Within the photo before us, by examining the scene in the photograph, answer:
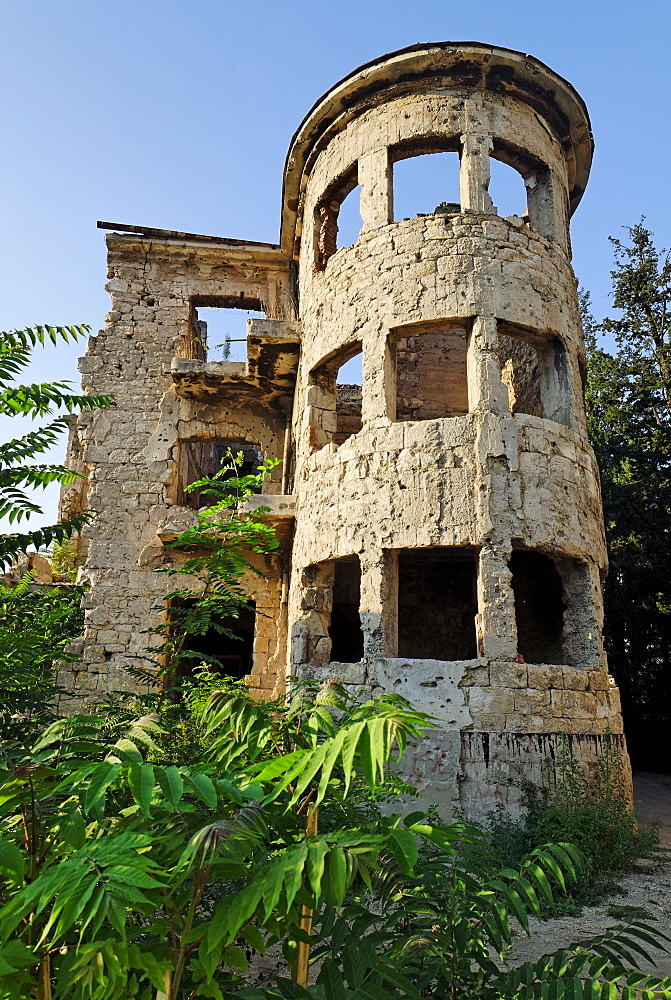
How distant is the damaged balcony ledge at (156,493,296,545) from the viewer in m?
9.90

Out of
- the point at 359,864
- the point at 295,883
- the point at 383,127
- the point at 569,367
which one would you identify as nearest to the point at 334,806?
the point at 359,864

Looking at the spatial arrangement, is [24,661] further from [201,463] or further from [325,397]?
[201,463]

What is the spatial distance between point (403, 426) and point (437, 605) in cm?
473

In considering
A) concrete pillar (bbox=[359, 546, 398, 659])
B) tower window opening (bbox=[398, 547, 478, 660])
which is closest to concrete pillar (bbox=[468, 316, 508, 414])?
concrete pillar (bbox=[359, 546, 398, 659])

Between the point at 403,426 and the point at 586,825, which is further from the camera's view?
the point at 403,426

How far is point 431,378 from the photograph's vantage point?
13125mm

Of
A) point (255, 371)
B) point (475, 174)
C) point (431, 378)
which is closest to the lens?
point (475, 174)

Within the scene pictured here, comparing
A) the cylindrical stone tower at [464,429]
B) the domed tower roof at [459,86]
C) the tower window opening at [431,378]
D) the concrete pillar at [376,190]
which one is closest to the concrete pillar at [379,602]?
the cylindrical stone tower at [464,429]

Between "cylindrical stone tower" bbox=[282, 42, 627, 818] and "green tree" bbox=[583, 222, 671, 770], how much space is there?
20.1 ft

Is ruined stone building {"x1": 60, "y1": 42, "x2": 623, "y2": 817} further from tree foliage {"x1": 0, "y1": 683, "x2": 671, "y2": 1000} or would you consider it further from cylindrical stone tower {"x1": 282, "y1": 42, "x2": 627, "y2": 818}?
tree foliage {"x1": 0, "y1": 683, "x2": 671, "y2": 1000}

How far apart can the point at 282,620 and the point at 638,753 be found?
993cm

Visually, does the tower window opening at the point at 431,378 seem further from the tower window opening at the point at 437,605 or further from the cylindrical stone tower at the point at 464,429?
the tower window opening at the point at 437,605

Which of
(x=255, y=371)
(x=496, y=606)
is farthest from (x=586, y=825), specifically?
(x=255, y=371)

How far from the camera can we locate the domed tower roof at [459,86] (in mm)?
8898
